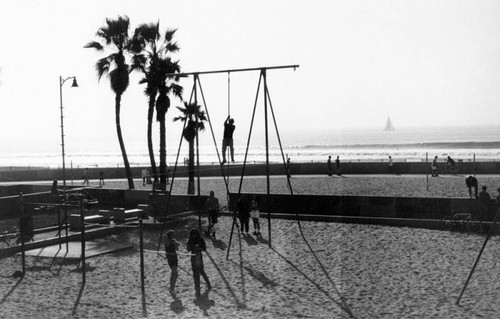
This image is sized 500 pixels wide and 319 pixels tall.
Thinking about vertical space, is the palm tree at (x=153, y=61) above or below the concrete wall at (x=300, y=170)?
above

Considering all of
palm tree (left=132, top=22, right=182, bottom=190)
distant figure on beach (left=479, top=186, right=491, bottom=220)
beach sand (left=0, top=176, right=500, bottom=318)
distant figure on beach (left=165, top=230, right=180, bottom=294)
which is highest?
palm tree (left=132, top=22, right=182, bottom=190)

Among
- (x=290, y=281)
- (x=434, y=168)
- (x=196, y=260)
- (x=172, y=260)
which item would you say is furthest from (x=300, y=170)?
(x=196, y=260)

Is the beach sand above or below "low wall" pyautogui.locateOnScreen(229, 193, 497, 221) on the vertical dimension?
below

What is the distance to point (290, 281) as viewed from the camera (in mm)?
13141

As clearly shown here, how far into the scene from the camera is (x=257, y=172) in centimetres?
4653

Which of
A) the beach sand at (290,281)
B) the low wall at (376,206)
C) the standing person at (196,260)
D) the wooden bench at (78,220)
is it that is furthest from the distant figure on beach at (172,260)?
the wooden bench at (78,220)

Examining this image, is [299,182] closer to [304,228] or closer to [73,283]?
[304,228]

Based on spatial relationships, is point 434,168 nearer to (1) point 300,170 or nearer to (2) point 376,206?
(1) point 300,170

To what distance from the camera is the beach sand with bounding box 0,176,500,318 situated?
10938 millimetres

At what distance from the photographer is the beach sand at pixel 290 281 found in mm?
10938

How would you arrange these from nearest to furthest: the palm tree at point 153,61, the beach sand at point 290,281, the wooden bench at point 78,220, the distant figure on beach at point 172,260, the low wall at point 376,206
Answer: the beach sand at point 290,281, the distant figure on beach at point 172,260, the low wall at point 376,206, the wooden bench at point 78,220, the palm tree at point 153,61

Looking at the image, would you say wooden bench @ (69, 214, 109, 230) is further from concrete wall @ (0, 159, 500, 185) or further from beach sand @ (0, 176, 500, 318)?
concrete wall @ (0, 159, 500, 185)

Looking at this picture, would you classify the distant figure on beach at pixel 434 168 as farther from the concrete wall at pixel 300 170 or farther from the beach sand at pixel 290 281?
the beach sand at pixel 290 281

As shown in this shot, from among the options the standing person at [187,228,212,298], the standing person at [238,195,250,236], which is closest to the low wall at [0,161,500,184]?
the standing person at [238,195,250,236]
